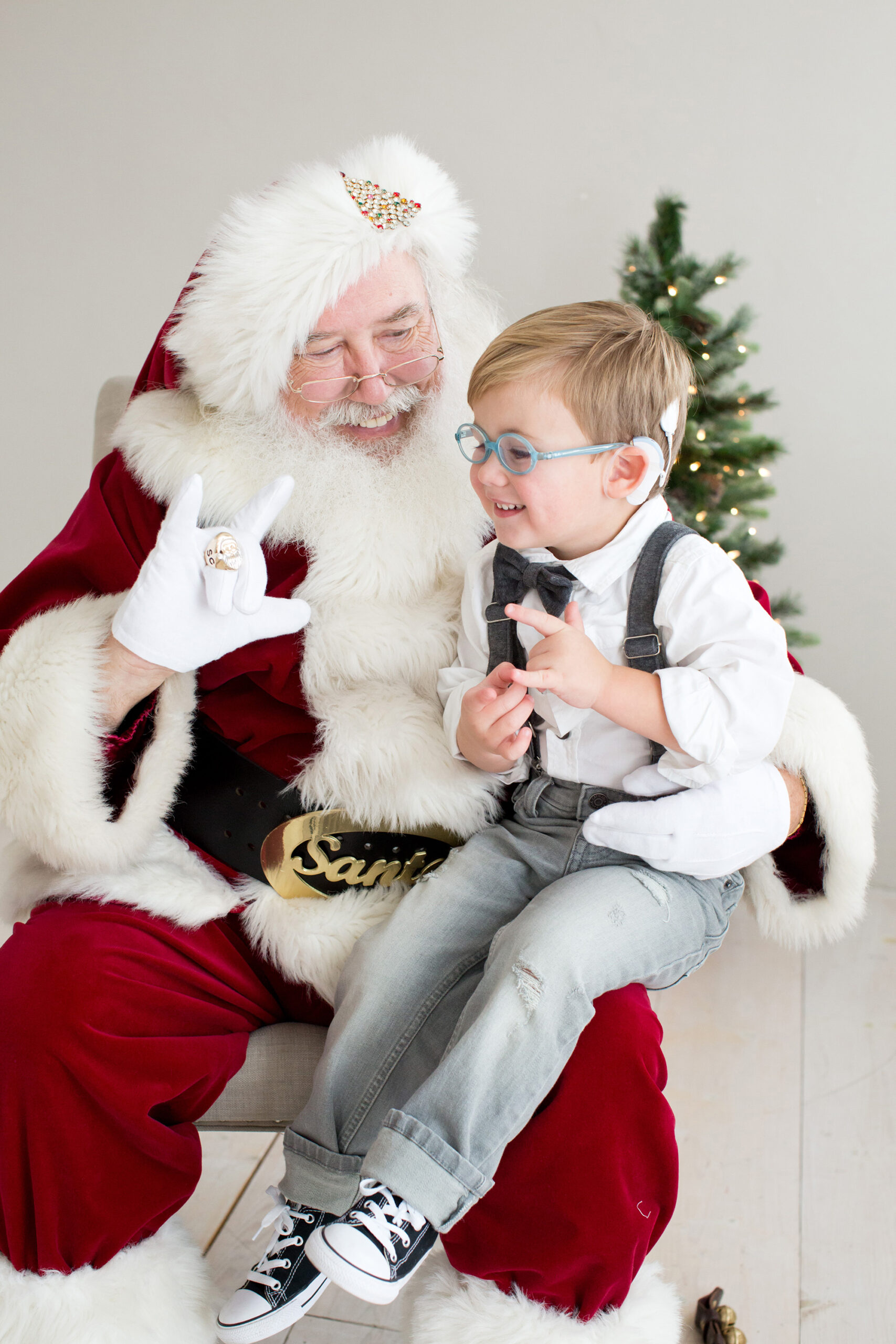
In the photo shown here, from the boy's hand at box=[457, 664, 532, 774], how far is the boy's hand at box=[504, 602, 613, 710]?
4 cm

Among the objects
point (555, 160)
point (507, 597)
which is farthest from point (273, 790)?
point (555, 160)

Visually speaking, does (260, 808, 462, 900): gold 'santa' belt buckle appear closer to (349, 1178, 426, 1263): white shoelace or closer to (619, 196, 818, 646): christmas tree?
(349, 1178, 426, 1263): white shoelace

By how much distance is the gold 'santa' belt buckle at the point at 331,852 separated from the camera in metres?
1.39

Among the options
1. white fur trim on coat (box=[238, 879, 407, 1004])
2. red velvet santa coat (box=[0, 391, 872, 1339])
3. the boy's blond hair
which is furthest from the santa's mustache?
white fur trim on coat (box=[238, 879, 407, 1004])

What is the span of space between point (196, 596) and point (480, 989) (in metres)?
0.60

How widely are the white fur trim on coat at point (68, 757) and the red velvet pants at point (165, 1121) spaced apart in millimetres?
92

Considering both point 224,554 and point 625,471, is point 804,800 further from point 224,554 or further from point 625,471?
point 224,554

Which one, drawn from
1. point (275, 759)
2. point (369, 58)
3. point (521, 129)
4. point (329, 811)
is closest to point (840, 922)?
point (329, 811)

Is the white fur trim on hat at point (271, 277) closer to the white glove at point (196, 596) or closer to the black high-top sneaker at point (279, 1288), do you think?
the white glove at point (196, 596)

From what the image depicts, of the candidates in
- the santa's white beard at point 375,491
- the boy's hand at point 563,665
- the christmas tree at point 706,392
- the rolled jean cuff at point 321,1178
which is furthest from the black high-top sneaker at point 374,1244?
the christmas tree at point 706,392

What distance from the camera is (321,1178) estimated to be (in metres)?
1.14

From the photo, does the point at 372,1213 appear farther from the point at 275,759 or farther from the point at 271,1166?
the point at 271,1166

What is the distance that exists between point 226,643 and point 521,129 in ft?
6.51

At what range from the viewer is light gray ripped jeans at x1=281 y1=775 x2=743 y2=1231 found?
104 centimetres
